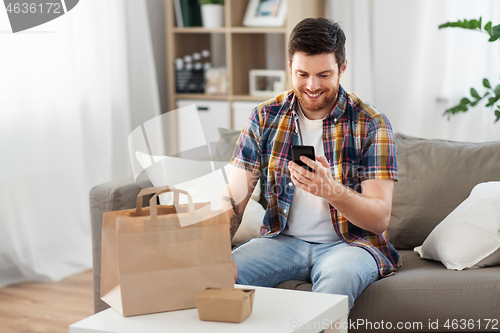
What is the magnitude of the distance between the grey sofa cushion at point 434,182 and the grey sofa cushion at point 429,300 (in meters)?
0.36

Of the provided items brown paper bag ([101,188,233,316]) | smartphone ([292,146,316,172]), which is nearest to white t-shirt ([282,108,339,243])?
smartphone ([292,146,316,172])

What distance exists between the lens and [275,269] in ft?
5.20

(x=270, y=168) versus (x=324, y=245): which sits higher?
(x=270, y=168)

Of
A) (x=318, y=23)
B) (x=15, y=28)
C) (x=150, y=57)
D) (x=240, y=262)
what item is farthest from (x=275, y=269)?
(x=150, y=57)

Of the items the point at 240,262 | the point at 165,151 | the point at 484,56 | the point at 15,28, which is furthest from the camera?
the point at 484,56

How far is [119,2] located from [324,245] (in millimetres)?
2072

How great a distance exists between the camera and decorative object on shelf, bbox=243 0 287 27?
3086mm

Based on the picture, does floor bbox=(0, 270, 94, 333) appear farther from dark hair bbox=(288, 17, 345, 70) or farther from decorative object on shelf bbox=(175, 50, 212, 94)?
dark hair bbox=(288, 17, 345, 70)

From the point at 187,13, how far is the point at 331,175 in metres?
2.08

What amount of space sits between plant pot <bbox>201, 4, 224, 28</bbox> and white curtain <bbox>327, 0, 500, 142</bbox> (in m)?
→ 0.61

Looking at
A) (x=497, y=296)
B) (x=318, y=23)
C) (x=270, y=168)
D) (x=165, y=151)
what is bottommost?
(x=497, y=296)

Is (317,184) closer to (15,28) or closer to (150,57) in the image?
(15,28)

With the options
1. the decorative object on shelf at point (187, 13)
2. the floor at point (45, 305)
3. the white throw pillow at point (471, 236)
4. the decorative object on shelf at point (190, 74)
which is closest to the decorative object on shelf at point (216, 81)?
the decorative object on shelf at point (190, 74)

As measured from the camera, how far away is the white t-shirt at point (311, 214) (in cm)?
164
